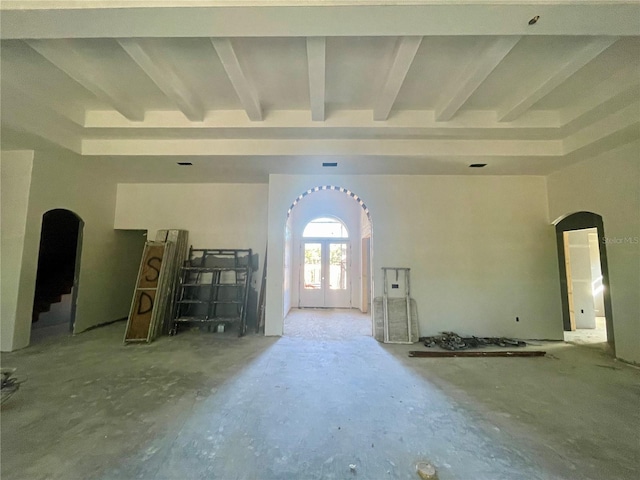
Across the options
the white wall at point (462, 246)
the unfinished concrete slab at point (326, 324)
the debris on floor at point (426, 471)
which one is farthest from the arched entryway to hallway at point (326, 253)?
the debris on floor at point (426, 471)

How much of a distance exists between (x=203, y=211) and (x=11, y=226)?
2.79m

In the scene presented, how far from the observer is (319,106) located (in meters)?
3.18

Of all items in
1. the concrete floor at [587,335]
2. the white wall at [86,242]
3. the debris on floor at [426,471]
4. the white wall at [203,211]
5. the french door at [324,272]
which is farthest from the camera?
the french door at [324,272]

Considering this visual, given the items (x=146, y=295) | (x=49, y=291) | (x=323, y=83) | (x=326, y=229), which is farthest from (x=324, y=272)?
(x=49, y=291)

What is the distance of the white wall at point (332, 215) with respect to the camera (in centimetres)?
781

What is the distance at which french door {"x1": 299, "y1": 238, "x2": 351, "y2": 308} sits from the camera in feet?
26.0

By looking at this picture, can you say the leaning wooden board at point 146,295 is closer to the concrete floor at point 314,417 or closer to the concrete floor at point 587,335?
the concrete floor at point 314,417

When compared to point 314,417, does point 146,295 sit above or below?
above

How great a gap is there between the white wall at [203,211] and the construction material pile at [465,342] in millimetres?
3701

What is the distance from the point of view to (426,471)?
1.67 meters

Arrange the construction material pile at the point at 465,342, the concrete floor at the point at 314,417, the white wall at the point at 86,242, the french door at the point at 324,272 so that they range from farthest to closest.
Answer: the french door at the point at 324,272 < the construction material pile at the point at 465,342 < the white wall at the point at 86,242 < the concrete floor at the point at 314,417

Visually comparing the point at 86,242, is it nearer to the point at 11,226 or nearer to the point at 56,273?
the point at 11,226

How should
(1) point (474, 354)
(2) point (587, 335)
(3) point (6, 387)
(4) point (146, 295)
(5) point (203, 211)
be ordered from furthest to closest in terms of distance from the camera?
(5) point (203, 211)
(2) point (587, 335)
(4) point (146, 295)
(1) point (474, 354)
(3) point (6, 387)

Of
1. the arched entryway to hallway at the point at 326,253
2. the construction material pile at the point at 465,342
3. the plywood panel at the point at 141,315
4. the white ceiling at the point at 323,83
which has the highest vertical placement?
the white ceiling at the point at 323,83
